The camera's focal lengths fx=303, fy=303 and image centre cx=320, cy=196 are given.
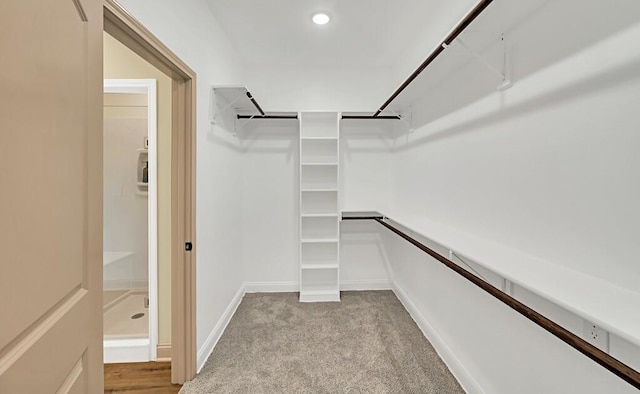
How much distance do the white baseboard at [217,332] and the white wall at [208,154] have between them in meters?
0.02

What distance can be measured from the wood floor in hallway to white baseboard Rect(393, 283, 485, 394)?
1.84m

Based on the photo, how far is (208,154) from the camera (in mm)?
2361

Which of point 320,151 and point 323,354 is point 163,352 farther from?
point 320,151

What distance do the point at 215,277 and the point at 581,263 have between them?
7.77 feet

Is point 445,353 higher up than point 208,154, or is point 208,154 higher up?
point 208,154

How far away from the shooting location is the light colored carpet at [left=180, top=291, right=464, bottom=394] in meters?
1.99

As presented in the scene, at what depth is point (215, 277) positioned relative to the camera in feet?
8.34

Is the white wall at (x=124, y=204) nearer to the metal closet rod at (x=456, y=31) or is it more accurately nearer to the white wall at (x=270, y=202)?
the white wall at (x=270, y=202)

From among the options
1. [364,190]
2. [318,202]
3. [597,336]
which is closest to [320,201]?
[318,202]

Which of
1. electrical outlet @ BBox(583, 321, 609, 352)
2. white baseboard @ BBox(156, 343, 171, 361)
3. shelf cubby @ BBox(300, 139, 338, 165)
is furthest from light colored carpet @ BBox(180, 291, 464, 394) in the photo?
shelf cubby @ BBox(300, 139, 338, 165)

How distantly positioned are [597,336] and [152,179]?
256cm

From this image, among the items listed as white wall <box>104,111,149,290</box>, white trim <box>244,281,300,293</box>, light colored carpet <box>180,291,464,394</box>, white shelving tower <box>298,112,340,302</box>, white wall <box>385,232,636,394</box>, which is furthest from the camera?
white trim <box>244,281,300,293</box>

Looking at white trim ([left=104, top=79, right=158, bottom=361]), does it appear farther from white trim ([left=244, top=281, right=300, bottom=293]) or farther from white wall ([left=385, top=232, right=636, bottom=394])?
white wall ([left=385, top=232, right=636, bottom=394])

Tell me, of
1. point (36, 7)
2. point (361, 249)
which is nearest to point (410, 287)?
point (361, 249)
